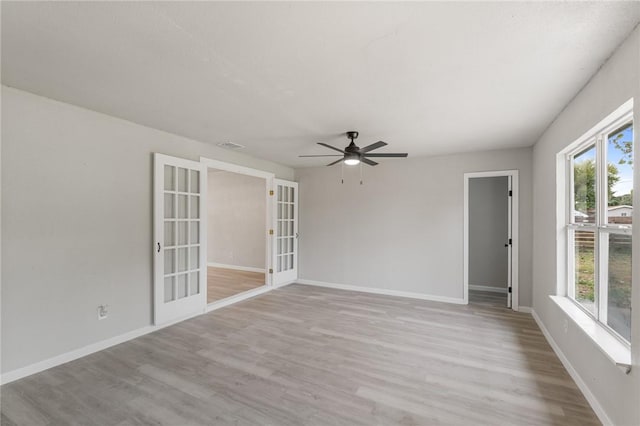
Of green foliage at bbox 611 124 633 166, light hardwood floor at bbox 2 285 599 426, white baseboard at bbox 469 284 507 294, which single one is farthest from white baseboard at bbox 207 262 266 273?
green foliage at bbox 611 124 633 166

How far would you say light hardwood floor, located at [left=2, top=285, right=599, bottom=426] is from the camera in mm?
2041

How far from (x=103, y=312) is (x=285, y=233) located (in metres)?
3.40

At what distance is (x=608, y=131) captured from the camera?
2156 mm

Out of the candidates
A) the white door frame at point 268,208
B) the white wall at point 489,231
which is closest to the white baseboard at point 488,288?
the white wall at point 489,231

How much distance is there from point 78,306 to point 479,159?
5.76 metres

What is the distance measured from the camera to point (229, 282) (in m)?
6.07

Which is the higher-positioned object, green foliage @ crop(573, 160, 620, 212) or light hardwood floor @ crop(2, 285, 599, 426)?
green foliage @ crop(573, 160, 620, 212)

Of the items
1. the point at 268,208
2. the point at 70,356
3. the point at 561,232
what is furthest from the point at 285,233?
the point at 561,232

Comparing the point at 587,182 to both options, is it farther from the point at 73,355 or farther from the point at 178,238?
the point at 73,355

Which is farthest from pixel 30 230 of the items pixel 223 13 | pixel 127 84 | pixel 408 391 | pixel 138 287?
pixel 408 391

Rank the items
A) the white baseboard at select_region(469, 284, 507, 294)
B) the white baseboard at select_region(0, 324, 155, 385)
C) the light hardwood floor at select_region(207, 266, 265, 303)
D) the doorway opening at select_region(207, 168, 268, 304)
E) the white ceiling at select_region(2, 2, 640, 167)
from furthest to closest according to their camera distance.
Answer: the doorway opening at select_region(207, 168, 268, 304)
the white baseboard at select_region(469, 284, 507, 294)
the light hardwood floor at select_region(207, 266, 265, 303)
the white baseboard at select_region(0, 324, 155, 385)
the white ceiling at select_region(2, 2, 640, 167)

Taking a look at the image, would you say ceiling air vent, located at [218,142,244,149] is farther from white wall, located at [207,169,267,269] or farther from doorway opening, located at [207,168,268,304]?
white wall, located at [207,169,267,269]

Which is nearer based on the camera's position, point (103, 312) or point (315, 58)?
point (315, 58)

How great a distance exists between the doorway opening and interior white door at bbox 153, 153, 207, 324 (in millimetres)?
2594
